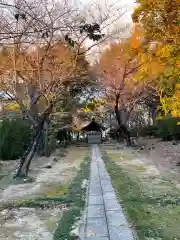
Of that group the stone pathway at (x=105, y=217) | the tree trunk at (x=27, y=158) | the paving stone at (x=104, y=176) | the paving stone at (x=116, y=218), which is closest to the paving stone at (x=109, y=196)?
the stone pathway at (x=105, y=217)

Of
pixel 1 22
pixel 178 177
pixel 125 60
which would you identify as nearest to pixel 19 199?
pixel 178 177

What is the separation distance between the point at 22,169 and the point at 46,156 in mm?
7629

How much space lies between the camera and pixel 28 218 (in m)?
6.02

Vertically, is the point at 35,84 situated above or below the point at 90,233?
above

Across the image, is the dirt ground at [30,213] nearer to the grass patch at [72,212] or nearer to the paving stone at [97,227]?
the grass patch at [72,212]

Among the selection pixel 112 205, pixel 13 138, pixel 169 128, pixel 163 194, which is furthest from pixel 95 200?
pixel 169 128

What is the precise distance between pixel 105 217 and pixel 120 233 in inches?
33.9

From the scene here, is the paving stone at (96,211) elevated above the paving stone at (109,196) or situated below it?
below

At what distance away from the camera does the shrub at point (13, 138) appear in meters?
17.2

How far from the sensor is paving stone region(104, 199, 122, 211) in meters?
6.24

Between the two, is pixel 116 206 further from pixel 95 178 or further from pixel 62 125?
pixel 62 125

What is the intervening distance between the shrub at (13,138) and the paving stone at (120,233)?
12910 mm

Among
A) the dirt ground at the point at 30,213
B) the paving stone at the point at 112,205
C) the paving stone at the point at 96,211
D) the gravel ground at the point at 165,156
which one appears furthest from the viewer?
the gravel ground at the point at 165,156

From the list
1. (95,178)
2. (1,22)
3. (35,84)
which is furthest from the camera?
(35,84)
